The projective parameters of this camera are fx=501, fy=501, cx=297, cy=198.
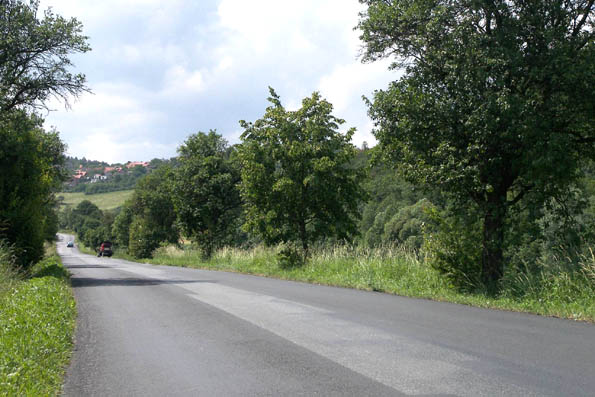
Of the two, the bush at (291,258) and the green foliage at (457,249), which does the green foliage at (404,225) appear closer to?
the bush at (291,258)

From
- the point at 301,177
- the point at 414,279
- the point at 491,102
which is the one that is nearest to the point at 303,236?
the point at 301,177

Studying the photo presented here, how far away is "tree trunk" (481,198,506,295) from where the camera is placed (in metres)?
11.4

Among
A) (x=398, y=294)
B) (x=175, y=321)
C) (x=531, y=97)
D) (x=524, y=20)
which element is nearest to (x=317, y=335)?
(x=175, y=321)

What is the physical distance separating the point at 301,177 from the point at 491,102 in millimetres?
12386

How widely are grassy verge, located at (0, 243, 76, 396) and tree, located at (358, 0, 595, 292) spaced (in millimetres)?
7992

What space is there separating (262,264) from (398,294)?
12038 millimetres

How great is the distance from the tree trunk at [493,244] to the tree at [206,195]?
83.3ft

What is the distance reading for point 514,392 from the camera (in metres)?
4.23

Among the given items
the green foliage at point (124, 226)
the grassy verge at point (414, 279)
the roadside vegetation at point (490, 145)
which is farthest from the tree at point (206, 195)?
the green foliage at point (124, 226)

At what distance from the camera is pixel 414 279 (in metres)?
13.3

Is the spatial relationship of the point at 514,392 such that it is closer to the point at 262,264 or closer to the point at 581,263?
the point at 581,263

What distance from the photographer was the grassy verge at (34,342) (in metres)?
4.73

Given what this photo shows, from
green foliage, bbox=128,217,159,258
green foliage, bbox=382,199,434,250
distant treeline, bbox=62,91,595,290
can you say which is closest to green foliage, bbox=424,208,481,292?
distant treeline, bbox=62,91,595,290

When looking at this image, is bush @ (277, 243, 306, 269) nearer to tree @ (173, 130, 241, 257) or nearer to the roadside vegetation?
the roadside vegetation
